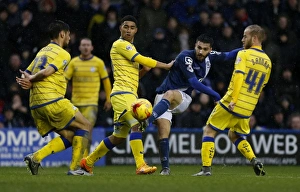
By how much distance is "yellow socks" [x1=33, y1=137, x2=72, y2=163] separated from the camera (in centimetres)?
1177

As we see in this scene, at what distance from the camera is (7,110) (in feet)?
58.9

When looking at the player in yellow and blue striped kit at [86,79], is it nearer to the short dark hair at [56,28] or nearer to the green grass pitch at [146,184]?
the short dark hair at [56,28]

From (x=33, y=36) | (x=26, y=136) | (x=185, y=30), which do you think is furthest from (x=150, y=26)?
(x=26, y=136)

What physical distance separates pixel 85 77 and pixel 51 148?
3930 mm

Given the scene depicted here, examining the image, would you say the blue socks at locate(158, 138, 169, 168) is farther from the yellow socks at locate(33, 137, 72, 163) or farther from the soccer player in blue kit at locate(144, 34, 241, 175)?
the yellow socks at locate(33, 137, 72, 163)

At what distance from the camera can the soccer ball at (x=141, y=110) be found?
11.3 meters

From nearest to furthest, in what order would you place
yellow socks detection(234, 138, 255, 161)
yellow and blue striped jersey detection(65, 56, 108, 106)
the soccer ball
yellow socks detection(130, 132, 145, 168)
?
the soccer ball → yellow socks detection(130, 132, 145, 168) → yellow socks detection(234, 138, 255, 161) → yellow and blue striped jersey detection(65, 56, 108, 106)

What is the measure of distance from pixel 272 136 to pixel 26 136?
5114 mm

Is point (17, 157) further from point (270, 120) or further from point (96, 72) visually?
point (270, 120)

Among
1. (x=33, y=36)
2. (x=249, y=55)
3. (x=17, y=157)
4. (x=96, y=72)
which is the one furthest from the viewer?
(x=33, y=36)

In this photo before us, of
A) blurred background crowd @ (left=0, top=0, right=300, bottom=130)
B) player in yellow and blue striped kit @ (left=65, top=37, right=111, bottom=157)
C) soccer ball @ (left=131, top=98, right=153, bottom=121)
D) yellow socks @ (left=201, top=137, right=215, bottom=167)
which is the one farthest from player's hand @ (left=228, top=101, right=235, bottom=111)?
blurred background crowd @ (left=0, top=0, right=300, bottom=130)

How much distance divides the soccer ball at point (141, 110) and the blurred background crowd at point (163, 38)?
6.58 m

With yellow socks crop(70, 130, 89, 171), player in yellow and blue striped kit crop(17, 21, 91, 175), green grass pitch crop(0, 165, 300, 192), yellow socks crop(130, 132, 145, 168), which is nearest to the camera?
green grass pitch crop(0, 165, 300, 192)

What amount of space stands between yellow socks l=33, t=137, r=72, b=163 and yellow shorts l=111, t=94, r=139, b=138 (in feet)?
2.54
